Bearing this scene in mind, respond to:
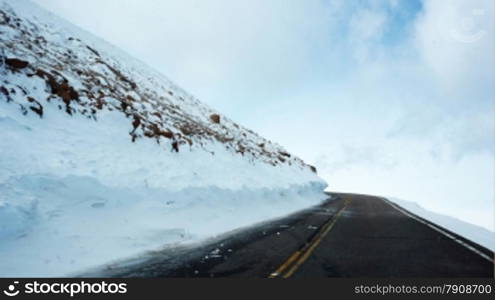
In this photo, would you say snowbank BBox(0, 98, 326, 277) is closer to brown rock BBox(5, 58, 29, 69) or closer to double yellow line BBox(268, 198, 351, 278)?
brown rock BBox(5, 58, 29, 69)

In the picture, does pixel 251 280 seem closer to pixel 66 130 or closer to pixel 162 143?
pixel 66 130

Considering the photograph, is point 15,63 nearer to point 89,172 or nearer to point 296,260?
point 89,172

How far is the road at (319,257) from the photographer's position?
6750mm

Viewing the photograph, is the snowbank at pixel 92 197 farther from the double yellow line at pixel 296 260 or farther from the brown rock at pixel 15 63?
the double yellow line at pixel 296 260

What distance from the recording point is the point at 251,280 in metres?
6.10

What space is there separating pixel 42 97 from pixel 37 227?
6767 millimetres

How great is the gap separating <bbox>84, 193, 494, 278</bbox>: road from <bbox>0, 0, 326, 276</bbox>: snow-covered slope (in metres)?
1.30

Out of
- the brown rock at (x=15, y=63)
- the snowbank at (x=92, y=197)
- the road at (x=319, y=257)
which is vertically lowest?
the road at (x=319, y=257)

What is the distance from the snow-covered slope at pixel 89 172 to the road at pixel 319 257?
4.25 ft

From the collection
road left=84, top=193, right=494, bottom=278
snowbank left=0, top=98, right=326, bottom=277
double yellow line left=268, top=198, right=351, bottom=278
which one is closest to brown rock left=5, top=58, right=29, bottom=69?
snowbank left=0, top=98, right=326, bottom=277

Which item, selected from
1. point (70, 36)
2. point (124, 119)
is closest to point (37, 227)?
point (124, 119)

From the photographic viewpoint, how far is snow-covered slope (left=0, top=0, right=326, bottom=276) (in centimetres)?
793

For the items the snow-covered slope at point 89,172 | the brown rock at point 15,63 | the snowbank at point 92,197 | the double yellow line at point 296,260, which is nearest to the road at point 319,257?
the double yellow line at point 296,260

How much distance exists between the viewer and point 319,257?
8.08 meters
